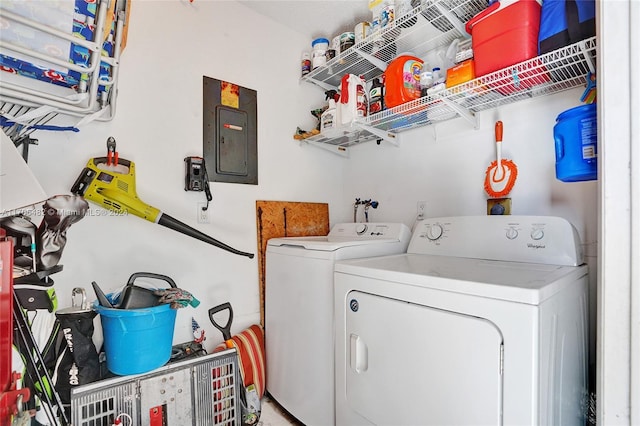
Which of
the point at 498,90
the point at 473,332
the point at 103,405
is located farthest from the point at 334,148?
the point at 103,405

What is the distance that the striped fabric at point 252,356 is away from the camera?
6.28ft

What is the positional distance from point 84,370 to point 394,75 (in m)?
2.19

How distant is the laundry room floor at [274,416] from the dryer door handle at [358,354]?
2.54 feet

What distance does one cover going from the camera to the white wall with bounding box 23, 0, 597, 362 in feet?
5.16

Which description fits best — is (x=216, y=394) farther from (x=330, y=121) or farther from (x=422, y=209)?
(x=330, y=121)

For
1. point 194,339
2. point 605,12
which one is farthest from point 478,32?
point 194,339

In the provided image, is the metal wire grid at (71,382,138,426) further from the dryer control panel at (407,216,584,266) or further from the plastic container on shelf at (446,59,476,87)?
the plastic container on shelf at (446,59,476,87)

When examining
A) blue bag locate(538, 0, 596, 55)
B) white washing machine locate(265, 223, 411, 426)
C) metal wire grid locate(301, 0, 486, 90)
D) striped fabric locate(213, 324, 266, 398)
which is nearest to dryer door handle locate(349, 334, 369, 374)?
white washing machine locate(265, 223, 411, 426)

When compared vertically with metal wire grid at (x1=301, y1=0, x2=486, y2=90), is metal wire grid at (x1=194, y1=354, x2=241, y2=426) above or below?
below

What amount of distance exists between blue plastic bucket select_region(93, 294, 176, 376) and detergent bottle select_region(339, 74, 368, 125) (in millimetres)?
1548

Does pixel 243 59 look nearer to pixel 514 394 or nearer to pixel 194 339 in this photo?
pixel 194 339

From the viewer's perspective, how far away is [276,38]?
2.35 m

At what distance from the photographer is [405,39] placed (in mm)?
1979

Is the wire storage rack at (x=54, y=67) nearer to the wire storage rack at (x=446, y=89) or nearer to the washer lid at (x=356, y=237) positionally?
the washer lid at (x=356, y=237)
